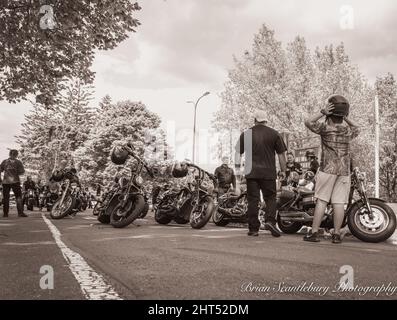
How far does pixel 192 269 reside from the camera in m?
4.25

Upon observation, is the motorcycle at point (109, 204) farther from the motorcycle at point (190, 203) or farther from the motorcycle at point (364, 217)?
the motorcycle at point (364, 217)

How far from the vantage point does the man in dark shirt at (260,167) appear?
7.77 meters

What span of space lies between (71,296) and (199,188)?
24.2ft

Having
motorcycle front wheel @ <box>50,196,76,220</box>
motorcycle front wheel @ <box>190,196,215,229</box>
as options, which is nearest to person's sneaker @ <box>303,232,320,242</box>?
motorcycle front wheel @ <box>190,196,215,229</box>

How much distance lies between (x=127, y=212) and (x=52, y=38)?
6.37 meters

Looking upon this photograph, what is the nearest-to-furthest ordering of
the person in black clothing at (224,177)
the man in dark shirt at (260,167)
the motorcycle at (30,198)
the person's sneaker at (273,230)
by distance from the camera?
the person's sneaker at (273,230) → the man in dark shirt at (260,167) → the person in black clothing at (224,177) → the motorcycle at (30,198)

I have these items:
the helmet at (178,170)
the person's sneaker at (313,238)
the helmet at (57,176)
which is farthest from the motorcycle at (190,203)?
the helmet at (57,176)

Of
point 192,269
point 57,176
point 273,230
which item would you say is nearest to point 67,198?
point 57,176

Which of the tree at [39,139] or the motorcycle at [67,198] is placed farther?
the tree at [39,139]

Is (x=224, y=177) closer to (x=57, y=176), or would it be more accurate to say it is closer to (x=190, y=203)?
(x=190, y=203)

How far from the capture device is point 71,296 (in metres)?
3.21

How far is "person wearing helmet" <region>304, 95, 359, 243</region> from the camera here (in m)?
7.04

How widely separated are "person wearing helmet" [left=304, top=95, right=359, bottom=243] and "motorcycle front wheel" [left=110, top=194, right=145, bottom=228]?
3.63 meters
